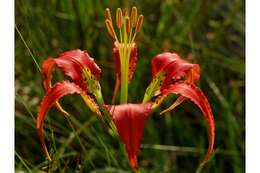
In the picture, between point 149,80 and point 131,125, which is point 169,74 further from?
point 149,80

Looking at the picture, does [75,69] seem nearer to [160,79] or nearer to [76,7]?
[160,79]

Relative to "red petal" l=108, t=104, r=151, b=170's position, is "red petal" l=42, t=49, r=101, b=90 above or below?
above

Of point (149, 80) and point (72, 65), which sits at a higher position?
point (72, 65)

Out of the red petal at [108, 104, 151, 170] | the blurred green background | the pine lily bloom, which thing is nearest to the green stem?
the pine lily bloom

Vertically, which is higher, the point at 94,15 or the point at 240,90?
the point at 94,15

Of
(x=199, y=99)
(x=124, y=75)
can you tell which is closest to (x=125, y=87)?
(x=124, y=75)

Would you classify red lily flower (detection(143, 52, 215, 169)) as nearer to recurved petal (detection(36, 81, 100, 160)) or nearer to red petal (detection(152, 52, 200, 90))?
red petal (detection(152, 52, 200, 90))
